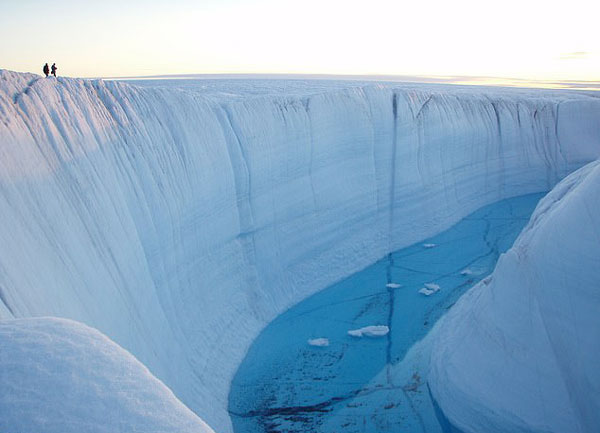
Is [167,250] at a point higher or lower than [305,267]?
higher

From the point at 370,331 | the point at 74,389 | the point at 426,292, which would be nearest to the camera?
the point at 74,389

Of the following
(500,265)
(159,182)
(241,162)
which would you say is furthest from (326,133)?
(500,265)

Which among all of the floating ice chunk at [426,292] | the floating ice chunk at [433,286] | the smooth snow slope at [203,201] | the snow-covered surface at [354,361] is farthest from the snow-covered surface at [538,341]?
the floating ice chunk at [433,286]

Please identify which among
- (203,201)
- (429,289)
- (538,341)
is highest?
(203,201)

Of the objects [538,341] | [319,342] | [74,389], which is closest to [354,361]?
[319,342]

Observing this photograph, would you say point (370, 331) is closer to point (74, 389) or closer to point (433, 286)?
point (433, 286)

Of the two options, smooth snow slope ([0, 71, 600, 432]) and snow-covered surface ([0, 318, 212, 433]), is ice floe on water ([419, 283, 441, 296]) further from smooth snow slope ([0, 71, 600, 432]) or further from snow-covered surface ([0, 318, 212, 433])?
snow-covered surface ([0, 318, 212, 433])

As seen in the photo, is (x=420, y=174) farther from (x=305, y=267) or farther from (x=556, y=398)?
(x=556, y=398)
